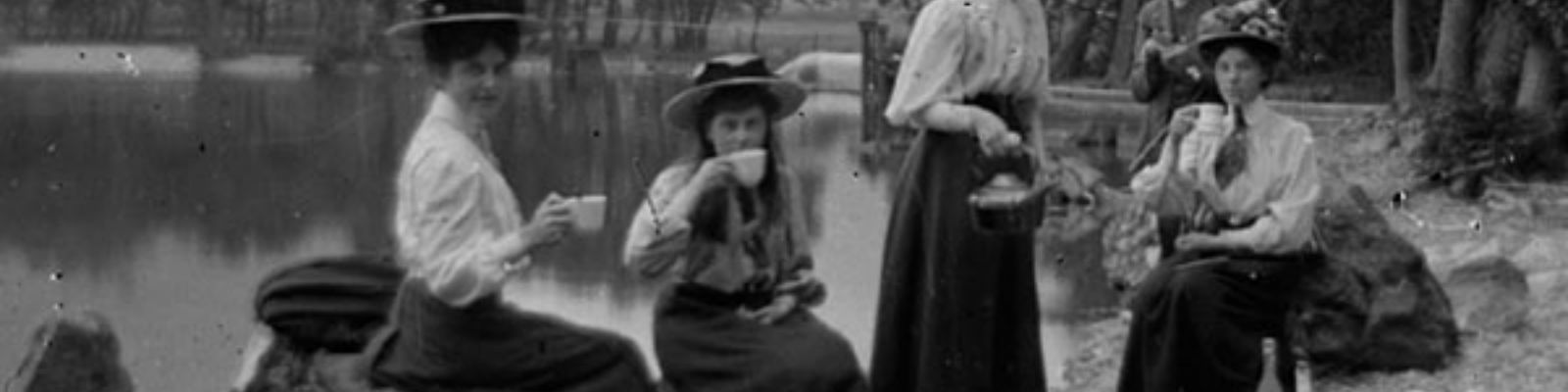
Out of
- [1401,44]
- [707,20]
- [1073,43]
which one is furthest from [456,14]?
[1073,43]

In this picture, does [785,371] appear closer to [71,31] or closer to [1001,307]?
[1001,307]

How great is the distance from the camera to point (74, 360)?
282 inches

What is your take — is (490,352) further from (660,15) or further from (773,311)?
(660,15)

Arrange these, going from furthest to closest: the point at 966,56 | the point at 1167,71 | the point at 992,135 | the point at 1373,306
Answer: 1. the point at 1167,71
2. the point at 1373,306
3. the point at 966,56
4. the point at 992,135

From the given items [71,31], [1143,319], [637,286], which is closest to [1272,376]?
[1143,319]

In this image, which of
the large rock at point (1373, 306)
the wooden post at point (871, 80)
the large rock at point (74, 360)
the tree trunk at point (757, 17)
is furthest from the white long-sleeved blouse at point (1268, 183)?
the tree trunk at point (757, 17)

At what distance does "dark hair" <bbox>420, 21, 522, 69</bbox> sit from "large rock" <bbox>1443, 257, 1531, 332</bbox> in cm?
581

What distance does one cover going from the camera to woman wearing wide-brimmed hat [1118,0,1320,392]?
7.25 metres

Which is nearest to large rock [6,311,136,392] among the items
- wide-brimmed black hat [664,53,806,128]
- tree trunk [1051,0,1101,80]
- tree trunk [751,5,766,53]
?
wide-brimmed black hat [664,53,806,128]

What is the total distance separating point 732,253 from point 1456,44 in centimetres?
Result: 1462

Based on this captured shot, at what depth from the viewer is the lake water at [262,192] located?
40.0 ft

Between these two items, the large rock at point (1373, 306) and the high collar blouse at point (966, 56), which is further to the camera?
the large rock at point (1373, 306)

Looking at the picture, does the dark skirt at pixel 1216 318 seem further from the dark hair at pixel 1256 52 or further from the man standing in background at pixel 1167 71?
the man standing in background at pixel 1167 71

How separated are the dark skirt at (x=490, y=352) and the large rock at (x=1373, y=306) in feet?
14.5
